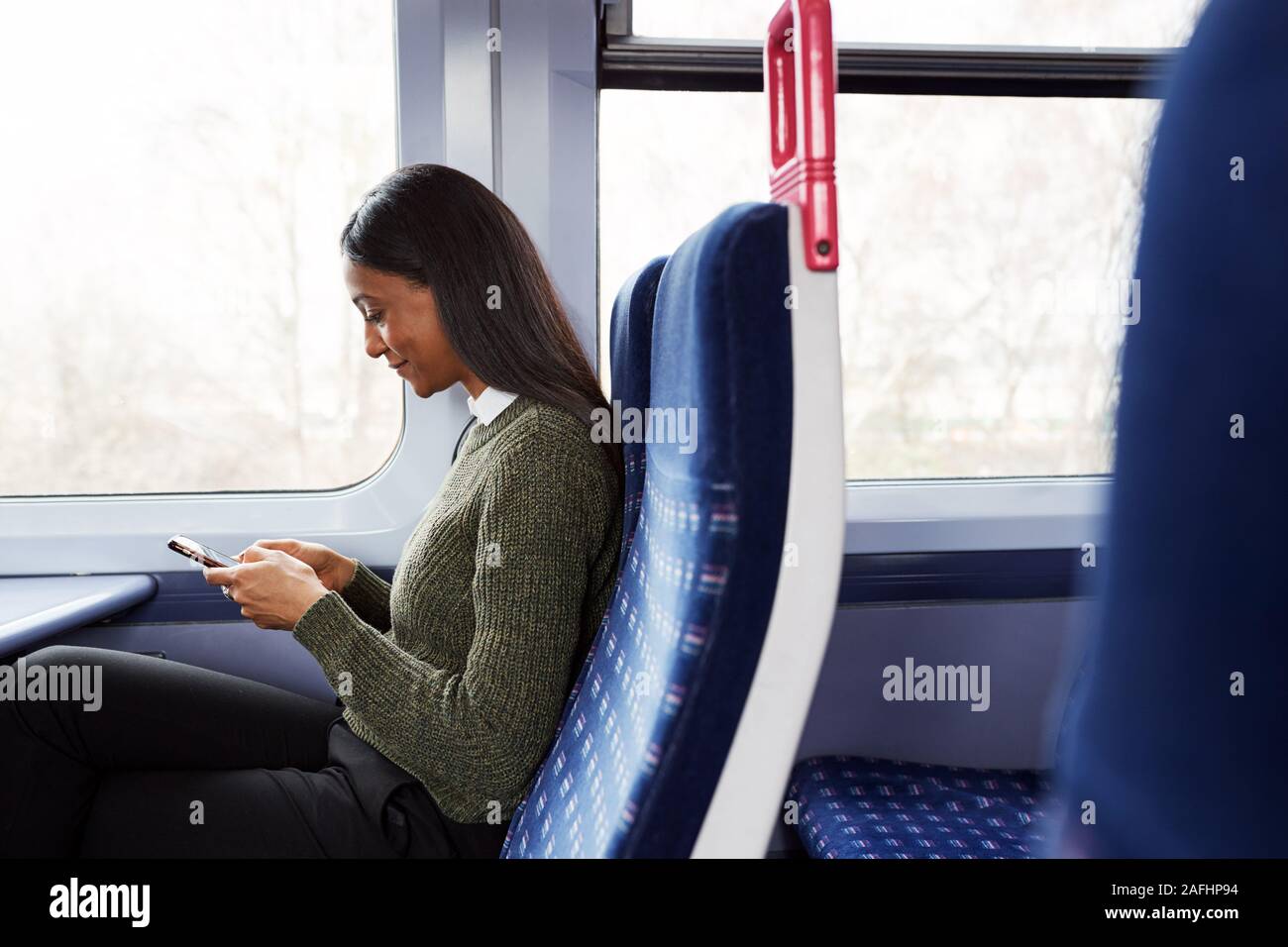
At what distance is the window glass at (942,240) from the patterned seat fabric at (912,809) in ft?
1.97

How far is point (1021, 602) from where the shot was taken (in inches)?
76.4

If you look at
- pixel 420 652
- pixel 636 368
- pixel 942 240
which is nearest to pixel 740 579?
pixel 636 368

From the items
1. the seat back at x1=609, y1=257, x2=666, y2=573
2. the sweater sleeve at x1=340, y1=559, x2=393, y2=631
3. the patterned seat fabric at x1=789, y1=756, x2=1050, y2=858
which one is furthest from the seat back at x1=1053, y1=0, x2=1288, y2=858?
the sweater sleeve at x1=340, y1=559, x2=393, y2=631

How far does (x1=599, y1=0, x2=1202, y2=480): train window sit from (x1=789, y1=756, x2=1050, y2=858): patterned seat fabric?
600 mm

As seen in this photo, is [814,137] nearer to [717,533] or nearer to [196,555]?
[717,533]

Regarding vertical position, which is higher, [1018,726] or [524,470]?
[524,470]

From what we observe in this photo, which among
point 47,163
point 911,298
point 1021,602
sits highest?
point 47,163

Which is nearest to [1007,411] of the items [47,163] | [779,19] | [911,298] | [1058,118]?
[911,298]

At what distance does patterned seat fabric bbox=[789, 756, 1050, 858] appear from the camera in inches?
58.1

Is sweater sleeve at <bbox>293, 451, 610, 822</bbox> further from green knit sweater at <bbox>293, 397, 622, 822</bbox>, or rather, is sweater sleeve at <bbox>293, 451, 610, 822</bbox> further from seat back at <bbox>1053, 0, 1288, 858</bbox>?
seat back at <bbox>1053, 0, 1288, 858</bbox>

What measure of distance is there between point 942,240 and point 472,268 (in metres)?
1.10

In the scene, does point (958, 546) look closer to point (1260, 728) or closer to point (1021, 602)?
point (1021, 602)

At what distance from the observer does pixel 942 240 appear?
1957 mm
